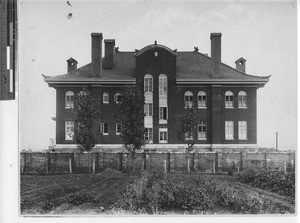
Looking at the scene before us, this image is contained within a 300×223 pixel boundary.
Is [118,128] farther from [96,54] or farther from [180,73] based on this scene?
[180,73]

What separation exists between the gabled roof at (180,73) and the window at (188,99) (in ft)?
0.91

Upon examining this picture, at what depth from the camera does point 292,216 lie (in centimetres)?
1119

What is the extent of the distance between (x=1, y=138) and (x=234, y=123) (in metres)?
5.28

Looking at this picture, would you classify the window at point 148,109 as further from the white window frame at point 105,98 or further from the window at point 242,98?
the window at point 242,98

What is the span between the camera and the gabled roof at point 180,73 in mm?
11422

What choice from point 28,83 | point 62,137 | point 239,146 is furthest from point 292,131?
point 28,83

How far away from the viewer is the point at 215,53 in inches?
451

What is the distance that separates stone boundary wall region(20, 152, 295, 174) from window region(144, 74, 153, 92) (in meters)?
1.50

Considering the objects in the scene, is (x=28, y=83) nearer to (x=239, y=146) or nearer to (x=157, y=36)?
(x=157, y=36)

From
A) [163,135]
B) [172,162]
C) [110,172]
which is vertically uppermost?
[163,135]

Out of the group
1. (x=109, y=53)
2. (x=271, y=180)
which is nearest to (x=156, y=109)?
(x=109, y=53)

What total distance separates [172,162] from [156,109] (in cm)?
128

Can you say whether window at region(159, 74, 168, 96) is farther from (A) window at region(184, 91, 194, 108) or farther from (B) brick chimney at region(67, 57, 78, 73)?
(B) brick chimney at region(67, 57, 78, 73)

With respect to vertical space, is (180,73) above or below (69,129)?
above
